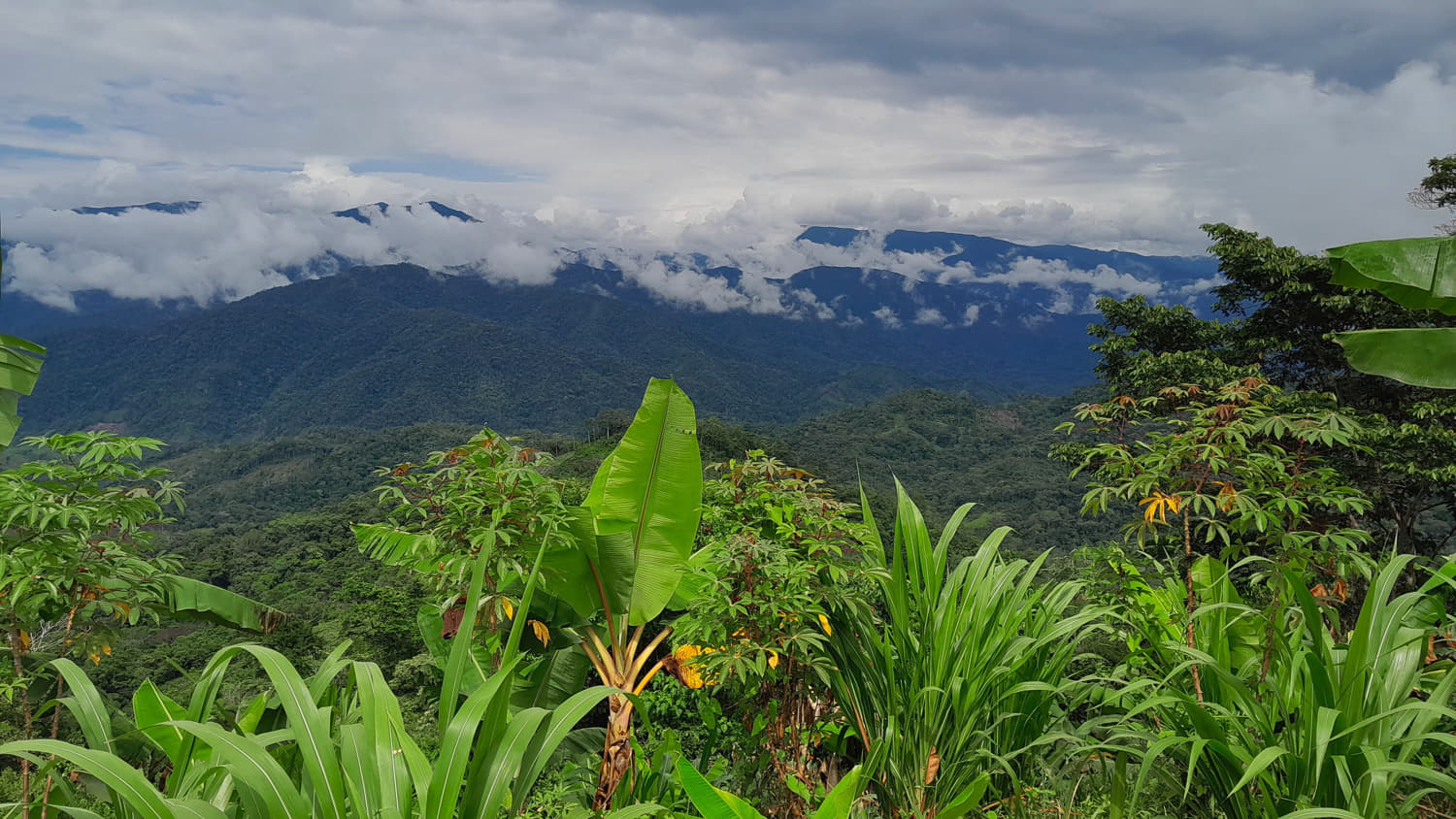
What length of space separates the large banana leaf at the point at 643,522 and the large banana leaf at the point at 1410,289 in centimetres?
182

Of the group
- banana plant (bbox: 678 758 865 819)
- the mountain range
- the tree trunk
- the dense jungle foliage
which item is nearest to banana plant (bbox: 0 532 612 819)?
the dense jungle foliage

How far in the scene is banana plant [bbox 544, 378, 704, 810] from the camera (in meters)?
2.46

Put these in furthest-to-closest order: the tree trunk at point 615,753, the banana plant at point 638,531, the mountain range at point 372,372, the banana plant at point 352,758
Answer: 1. the mountain range at point 372,372
2. the banana plant at point 638,531
3. the tree trunk at point 615,753
4. the banana plant at point 352,758

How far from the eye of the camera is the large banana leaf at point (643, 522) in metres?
2.46

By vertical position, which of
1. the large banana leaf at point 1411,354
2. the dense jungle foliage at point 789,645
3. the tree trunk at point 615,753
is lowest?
the tree trunk at point 615,753

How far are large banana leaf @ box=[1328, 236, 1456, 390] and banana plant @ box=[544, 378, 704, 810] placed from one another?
1820 mm

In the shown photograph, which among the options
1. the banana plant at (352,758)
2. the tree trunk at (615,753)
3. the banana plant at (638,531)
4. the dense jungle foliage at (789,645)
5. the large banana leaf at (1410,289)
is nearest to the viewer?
the banana plant at (352,758)

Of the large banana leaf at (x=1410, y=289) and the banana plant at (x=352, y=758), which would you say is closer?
the banana plant at (x=352, y=758)

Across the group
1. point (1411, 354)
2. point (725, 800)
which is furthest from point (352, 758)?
point (1411, 354)

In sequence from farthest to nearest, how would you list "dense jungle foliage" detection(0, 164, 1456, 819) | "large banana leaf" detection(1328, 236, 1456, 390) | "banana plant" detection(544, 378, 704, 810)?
"banana plant" detection(544, 378, 704, 810) < "large banana leaf" detection(1328, 236, 1456, 390) < "dense jungle foliage" detection(0, 164, 1456, 819)

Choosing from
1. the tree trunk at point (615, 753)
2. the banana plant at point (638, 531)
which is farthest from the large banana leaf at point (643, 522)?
the tree trunk at point (615, 753)

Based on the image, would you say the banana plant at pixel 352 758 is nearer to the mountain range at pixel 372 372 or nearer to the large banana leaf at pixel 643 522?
the large banana leaf at pixel 643 522

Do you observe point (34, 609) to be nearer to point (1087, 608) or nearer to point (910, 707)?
point (910, 707)

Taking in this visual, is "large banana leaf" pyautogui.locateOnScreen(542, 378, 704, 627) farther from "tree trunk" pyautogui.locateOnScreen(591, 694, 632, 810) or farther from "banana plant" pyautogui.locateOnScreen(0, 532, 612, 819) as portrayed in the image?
"banana plant" pyautogui.locateOnScreen(0, 532, 612, 819)
